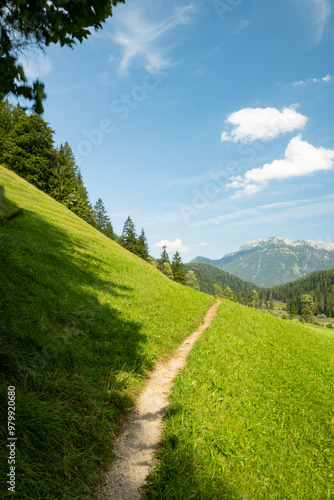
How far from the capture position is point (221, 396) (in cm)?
762

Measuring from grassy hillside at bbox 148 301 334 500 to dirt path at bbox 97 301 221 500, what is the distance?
274 millimetres

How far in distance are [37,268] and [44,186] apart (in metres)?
47.4

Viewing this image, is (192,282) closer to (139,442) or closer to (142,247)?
(142,247)

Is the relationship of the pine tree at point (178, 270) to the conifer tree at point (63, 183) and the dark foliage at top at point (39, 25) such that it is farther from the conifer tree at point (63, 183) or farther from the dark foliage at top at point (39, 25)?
the dark foliage at top at point (39, 25)

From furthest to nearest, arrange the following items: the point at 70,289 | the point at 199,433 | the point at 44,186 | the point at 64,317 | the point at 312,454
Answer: the point at 44,186 < the point at 70,289 < the point at 64,317 < the point at 312,454 < the point at 199,433

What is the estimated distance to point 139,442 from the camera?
5324 mm

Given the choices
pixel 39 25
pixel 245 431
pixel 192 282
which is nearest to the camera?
pixel 39 25

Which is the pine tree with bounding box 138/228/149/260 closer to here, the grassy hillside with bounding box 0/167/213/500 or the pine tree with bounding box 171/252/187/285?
the pine tree with bounding box 171/252/187/285

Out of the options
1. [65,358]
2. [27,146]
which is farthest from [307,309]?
[65,358]

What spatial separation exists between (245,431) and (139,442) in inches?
120

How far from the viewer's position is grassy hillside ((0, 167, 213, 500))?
4.07 metres

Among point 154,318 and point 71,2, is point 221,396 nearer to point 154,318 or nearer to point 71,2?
point 154,318

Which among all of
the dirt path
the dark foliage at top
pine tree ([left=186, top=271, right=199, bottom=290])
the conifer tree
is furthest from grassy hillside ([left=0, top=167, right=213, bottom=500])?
pine tree ([left=186, top=271, right=199, bottom=290])

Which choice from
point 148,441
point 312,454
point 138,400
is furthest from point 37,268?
point 312,454
